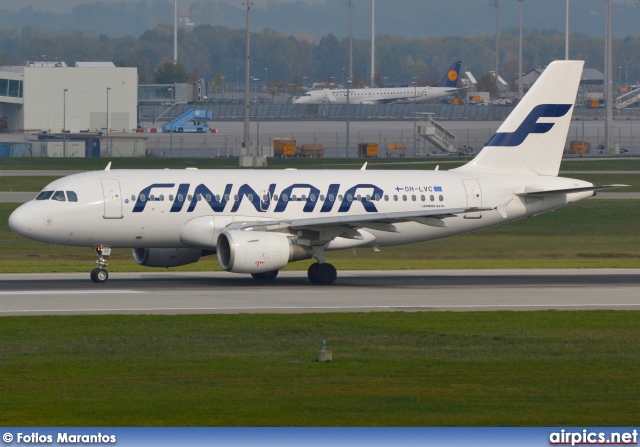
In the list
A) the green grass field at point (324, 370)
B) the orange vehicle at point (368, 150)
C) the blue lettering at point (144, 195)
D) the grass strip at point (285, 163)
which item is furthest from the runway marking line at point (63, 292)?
the orange vehicle at point (368, 150)

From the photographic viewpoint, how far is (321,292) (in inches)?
1602

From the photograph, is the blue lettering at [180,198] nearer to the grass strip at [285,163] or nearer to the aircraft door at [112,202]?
the aircraft door at [112,202]

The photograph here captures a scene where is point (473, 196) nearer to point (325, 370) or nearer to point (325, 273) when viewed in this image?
point (325, 273)

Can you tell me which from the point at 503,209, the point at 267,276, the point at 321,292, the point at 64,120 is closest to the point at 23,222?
the point at 267,276

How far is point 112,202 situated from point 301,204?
689cm

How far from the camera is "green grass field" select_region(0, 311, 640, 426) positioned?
20.7 meters

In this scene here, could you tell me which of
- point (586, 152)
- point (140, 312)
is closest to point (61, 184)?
point (140, 312)

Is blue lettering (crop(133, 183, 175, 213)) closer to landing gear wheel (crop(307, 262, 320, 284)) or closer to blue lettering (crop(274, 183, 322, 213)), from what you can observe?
blue lettering (crop(274, 183, 322, 213))

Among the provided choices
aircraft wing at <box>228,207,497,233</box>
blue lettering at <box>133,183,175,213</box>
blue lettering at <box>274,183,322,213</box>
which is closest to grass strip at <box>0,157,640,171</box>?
blue lettering at <box>274,183,322,213</box>

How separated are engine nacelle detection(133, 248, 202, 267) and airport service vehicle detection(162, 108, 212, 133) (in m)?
127

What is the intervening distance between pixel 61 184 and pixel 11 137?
377 feet

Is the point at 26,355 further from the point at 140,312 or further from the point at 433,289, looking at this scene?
the point at 433,289

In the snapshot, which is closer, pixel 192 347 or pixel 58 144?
pixel 192 347

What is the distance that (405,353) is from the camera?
27609 mm
